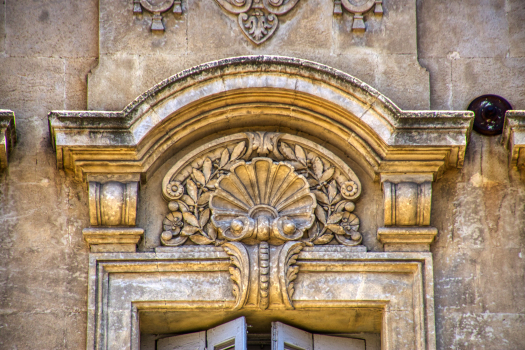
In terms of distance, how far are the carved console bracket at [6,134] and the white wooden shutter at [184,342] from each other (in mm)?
1914

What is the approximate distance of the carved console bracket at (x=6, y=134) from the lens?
7363mm

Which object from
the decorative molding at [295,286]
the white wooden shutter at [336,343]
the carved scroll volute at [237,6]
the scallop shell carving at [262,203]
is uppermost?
the carved scroll volute at [237,6]

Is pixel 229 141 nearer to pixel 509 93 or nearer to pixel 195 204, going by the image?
pixel 195 204

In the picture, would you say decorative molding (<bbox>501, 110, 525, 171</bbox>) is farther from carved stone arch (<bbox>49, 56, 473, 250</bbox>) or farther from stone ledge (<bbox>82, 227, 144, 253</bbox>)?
stone ledge (<bbox>82, 227, 144, 253</bbox>)

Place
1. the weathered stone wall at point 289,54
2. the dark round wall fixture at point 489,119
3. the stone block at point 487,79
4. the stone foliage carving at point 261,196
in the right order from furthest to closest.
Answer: the stone block at point 487,79 → the dark round wall fixture at point 489,119 → the stone foliage carving at point 261,196 → the weathered stone wall at point 289,54

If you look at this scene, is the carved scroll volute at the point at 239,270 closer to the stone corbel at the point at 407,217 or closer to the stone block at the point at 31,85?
the stone corbel at the point at 407,217

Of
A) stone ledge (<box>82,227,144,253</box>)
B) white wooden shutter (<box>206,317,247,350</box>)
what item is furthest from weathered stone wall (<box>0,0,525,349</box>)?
white wooden shutter (<box>206,317,247,350</box>)

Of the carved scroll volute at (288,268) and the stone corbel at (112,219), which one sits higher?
the stone corbel at (112,219)

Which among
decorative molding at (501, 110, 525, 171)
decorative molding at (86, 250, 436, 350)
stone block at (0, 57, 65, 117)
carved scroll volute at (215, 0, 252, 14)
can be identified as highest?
carved scroll volute at (215, 0, 252, 14)

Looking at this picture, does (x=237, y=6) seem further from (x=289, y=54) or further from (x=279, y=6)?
(x=289, y=54)

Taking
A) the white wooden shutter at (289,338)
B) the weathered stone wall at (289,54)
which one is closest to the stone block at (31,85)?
the weathered stone wall at (289,54)

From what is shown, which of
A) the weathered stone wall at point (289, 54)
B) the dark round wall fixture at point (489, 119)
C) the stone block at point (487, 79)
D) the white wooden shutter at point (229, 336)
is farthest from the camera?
the stone block at point (487, 79)

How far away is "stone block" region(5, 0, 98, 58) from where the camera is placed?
7832 mm

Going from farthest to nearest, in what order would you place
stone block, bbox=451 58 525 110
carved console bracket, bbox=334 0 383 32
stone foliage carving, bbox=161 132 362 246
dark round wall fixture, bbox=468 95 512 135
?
1. carved console bracket, bbox=334 0 383 32
2. stone block, bbox=451 58 525 110
3. dark round wall fixture, bbox=468 95 512 135
4. stone foliage carving, bbox=161 132 362 246
